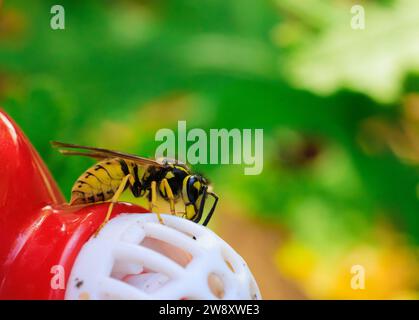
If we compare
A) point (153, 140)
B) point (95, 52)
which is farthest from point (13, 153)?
point (95, 52)

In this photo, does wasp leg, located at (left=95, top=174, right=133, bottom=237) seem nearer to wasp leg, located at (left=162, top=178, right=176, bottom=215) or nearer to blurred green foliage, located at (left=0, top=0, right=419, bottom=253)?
A: wasp leg, located at (left=162, top=178, right=176, bottom=215)

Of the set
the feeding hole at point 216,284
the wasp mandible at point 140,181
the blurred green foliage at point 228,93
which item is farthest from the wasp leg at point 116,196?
the blurred green foliage at point 228,93

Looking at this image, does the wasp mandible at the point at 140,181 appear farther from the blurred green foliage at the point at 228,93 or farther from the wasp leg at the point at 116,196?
the blurred green foliage at the point at 228,93

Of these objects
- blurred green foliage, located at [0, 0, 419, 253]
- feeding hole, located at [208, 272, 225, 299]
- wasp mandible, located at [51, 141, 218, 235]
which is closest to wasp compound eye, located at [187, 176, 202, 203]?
wasp mandible, located at [51, 141, 218, 235]

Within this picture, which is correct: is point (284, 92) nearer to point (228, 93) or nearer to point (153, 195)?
point (228, 93)

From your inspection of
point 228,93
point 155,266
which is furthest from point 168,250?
point 228,93

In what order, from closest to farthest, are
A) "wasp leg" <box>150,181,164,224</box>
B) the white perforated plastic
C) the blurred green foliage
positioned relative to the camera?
the white perforated plastic < "wasp leg" <box>150,181,164,224</box> < the blurred green foliage

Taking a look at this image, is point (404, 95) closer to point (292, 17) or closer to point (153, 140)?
point (292, 17)
